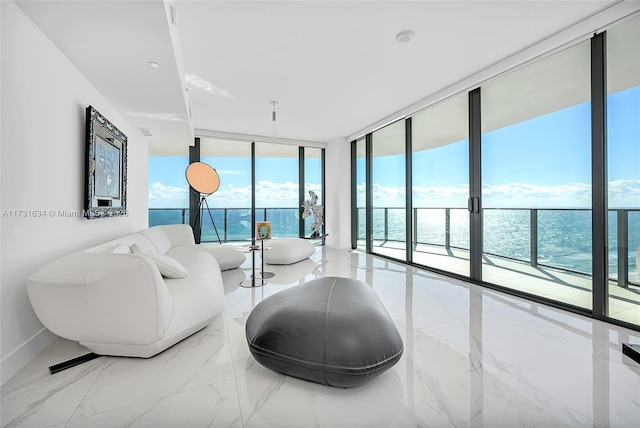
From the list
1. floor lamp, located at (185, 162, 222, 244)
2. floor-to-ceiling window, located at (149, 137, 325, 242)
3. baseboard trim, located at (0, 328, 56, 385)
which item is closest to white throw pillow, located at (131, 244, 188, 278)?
baseboard trim, located at (0, 328, 56, 385)

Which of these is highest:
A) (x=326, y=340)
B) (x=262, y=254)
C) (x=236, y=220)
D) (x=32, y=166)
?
(x=32, y=166)

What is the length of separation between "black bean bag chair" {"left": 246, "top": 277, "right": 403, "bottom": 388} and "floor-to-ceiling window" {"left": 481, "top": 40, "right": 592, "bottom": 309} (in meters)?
2.41

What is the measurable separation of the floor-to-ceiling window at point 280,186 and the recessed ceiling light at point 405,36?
4266 millimetres

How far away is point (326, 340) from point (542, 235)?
3141mm

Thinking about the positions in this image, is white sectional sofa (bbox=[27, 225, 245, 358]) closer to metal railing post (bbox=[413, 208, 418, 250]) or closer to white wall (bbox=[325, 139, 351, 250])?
metal railing post (bbox=[413, 208, 418, 250])

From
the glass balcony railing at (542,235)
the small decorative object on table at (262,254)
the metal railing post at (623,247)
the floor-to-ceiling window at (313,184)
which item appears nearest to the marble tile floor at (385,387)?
the metal railing post at (623,247)

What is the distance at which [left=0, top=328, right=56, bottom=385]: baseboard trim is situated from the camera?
150cm

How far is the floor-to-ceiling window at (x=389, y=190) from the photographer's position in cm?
483

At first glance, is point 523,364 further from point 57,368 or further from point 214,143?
point 214,143

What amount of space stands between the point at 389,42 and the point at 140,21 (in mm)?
2044

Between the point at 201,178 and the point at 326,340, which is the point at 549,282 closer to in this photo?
the point at 326,340

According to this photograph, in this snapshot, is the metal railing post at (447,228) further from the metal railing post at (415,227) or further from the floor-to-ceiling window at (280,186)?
the floor-to-ceiling window at (280,186)

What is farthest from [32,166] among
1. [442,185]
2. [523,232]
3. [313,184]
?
[313,184]

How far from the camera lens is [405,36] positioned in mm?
2473
